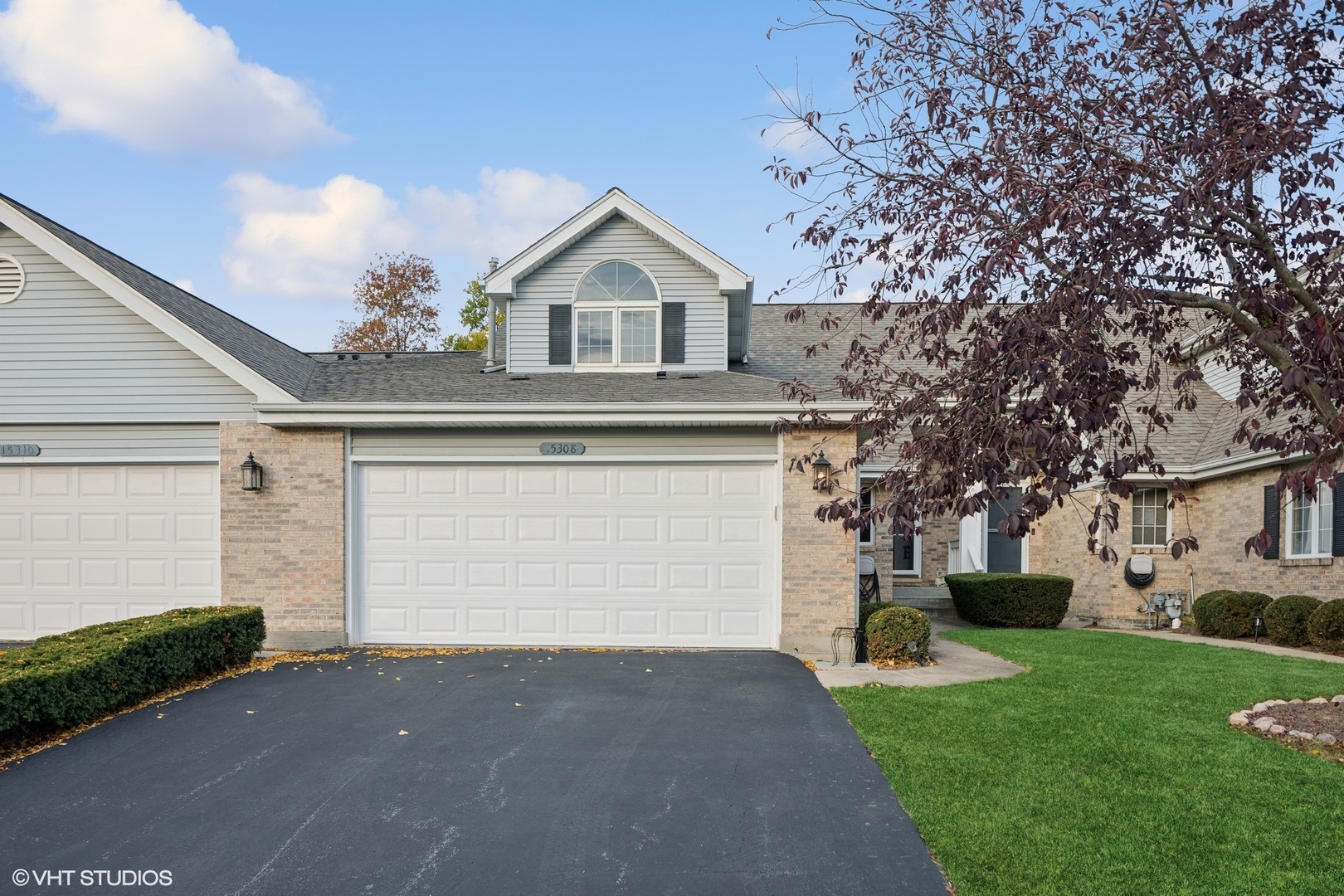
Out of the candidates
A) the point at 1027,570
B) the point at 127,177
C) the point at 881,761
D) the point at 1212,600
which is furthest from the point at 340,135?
the point at 1212,600

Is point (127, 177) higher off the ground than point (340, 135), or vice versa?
point (340, 135)

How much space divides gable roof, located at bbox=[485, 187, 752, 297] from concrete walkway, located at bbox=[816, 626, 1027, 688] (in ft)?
19.9

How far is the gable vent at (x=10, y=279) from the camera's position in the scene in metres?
11.6

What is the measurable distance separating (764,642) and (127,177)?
1382 centimetres

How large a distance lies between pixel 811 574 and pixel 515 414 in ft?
14.1

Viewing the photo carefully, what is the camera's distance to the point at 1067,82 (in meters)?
5.76

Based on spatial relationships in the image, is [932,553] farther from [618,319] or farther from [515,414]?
[515,414]

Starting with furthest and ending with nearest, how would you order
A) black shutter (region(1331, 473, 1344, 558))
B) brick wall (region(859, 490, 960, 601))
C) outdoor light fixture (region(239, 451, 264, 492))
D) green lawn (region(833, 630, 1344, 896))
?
brick wall (region(859, 490, 960, 601)), black shutter (region(1331, 473, 1344, 558)), outdoor light fixture (region(239, 451, 264, 492)), green lawn (region(833, 630, 1344, 896))

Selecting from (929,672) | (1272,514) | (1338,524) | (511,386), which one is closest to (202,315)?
(511,386)

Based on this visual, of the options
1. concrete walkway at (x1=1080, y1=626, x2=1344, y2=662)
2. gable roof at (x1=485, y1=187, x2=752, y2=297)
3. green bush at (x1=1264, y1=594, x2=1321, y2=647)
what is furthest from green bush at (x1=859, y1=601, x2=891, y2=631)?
green bush at (x1=1264, y1=594, x2=1321, y2=647)

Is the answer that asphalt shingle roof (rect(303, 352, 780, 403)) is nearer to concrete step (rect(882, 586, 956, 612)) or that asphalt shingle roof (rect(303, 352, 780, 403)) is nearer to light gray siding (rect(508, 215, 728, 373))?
light gray siding (rect(508, 215, 728, 373))

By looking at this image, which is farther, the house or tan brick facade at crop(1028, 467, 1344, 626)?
tan brick facade at crop(1028, 467, 1344, 626)

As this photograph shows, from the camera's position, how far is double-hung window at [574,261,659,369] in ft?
43.8

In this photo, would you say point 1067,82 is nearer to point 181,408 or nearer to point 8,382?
point 181,408
